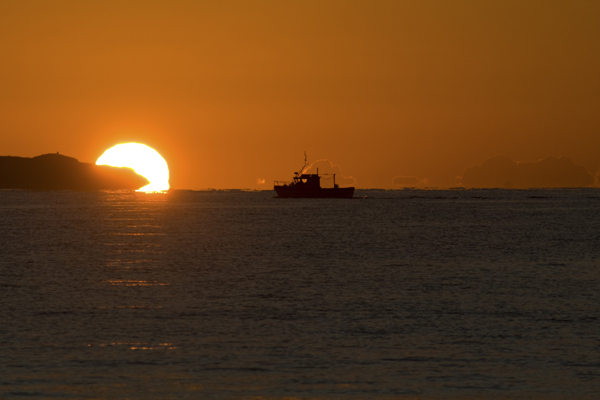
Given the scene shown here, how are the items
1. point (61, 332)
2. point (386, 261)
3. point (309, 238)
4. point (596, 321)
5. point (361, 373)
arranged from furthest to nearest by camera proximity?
1. point (309, 238)
2. point (386, 261)
3. point (596, 321)
4. point (61, 332)
5. point (361, 373)

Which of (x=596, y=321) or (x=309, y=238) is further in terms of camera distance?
(x=309, y=238)

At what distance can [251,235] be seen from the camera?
73750mm

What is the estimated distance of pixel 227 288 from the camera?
3194cm

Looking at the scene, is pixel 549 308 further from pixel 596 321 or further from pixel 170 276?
pixel 170 276

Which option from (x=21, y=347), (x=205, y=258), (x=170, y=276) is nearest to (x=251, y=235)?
(x=205, y=258)

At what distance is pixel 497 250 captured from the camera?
54.8 metres

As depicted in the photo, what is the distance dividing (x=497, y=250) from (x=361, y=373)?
134 feet

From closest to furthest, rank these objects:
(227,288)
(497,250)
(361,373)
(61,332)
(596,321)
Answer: (361,373), (61,332), (596,321), (227,288), (497,250)

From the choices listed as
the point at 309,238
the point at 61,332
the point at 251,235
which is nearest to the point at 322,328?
the point at 61,332

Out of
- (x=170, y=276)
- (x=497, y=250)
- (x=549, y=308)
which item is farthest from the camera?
(x=497, y=250)

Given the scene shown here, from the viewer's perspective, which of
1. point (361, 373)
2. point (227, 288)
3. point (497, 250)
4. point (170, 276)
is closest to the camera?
point (361, 373)

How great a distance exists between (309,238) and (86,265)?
29468mm

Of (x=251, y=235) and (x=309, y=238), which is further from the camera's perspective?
(x=251, y=235)

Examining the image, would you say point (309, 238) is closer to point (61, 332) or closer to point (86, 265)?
point (86, 265)
